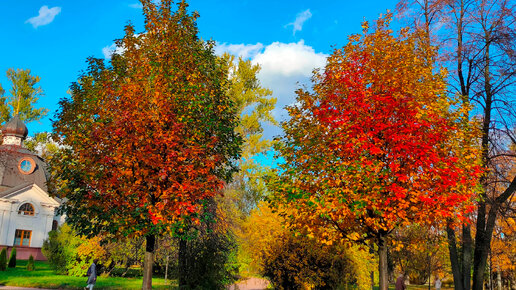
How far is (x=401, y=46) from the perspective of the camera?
11461 mm

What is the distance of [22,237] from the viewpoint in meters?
40.5

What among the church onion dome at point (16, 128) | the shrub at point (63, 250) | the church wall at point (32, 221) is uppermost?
the church onion dome at point (16, 128)

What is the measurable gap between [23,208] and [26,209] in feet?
0.96

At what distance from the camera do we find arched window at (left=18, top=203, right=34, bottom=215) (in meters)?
41.1

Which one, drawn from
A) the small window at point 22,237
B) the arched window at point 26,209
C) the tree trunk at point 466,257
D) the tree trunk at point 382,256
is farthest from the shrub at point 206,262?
the arched window at point 26,209

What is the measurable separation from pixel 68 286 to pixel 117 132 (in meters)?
11.7

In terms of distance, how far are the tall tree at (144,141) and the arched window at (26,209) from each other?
34405 millimetres

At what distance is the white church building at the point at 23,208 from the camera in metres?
39.7

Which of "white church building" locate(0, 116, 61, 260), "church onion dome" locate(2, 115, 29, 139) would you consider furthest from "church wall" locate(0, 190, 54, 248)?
→ "church onion dome" locate(2, 115, 29, 139)

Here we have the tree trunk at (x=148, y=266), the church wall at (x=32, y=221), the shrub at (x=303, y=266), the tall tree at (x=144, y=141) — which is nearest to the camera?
the tall tree at (x=144, y=141)

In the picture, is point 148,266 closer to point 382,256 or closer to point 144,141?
point 144,141

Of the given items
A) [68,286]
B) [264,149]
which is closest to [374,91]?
[68,286]

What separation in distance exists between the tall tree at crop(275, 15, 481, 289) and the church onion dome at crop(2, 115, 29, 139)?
133ft

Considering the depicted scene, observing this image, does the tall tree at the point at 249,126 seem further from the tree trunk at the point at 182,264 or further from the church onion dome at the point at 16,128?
the church onion dome at the point at 16,128
